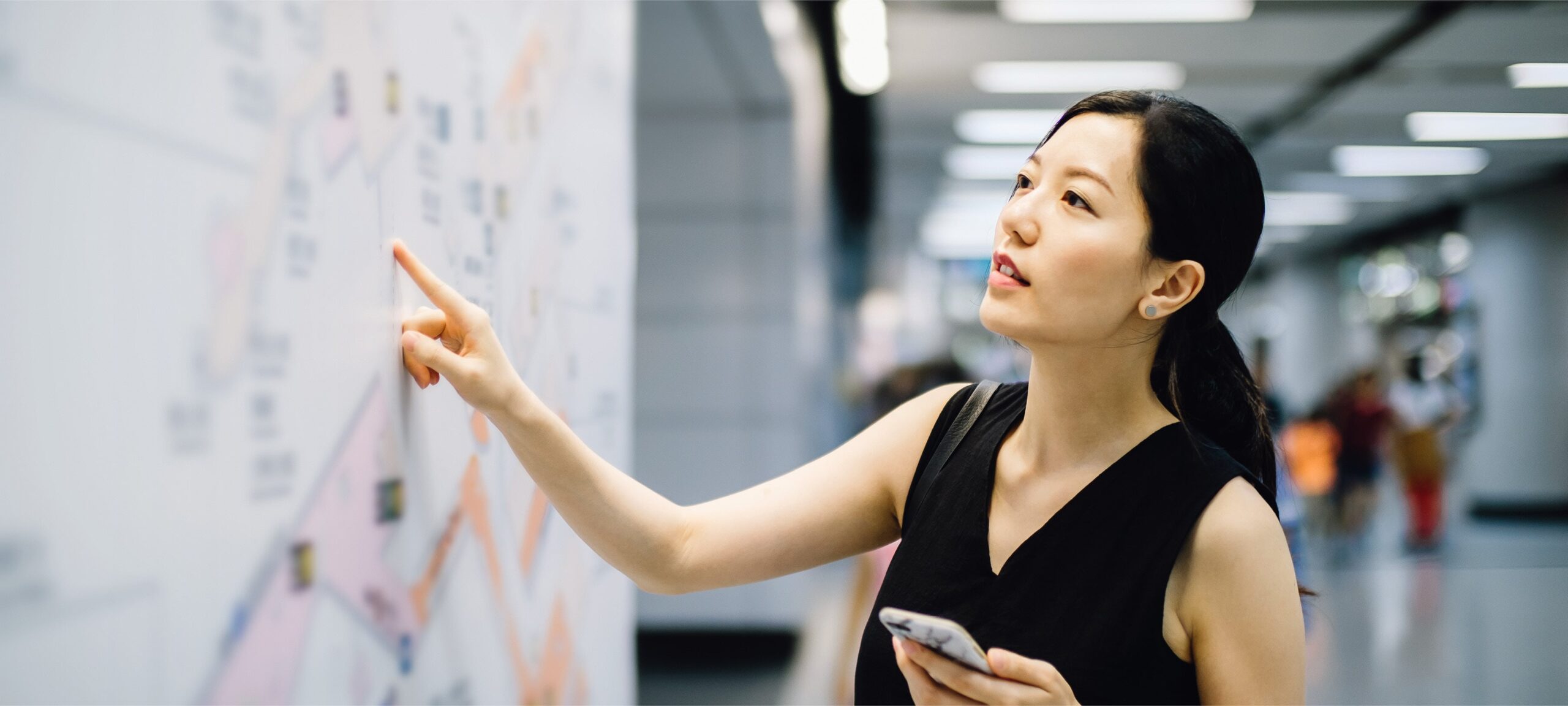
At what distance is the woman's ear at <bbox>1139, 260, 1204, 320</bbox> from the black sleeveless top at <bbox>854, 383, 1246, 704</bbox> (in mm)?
160

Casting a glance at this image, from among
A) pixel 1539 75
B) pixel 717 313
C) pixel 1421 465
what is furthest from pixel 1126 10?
pixel 1421 465

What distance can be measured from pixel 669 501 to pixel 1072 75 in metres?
6.78

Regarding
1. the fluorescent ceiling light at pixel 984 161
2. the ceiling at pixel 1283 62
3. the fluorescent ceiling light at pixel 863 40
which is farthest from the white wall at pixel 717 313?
the fluorescent ceiling light at pixel 984 161

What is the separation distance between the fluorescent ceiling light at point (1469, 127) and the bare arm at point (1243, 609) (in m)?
7.58

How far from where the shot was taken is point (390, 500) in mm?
1109

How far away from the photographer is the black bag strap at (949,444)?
57.7 inches

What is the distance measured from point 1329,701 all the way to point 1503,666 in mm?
680

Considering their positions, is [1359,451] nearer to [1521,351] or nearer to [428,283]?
[1521,351]

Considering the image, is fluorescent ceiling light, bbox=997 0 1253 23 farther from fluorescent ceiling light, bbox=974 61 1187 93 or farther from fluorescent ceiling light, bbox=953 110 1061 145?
fluorescent ceiling light, bbox=953 110 1061 145

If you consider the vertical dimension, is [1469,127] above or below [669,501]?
above

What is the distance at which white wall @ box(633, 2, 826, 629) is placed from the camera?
6.00m

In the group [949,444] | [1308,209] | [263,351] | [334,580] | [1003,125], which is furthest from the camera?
[1308,209]

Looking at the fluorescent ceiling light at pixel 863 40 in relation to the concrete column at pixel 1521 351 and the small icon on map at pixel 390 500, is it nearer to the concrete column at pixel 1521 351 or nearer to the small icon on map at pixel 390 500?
the small icon on map at pixel 390 500

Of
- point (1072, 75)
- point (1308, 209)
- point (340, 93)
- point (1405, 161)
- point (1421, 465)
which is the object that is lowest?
point (1421, 465)
